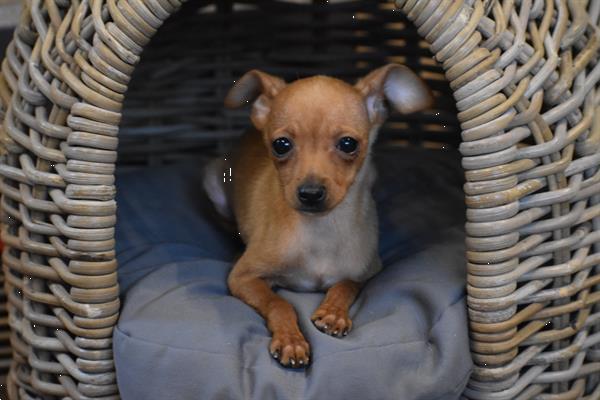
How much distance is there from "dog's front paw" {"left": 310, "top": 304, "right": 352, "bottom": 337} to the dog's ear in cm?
50

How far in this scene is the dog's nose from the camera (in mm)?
1807

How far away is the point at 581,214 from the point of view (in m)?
1.74

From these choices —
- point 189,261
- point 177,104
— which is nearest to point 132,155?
point 177,104

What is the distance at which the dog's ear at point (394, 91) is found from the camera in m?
1.96

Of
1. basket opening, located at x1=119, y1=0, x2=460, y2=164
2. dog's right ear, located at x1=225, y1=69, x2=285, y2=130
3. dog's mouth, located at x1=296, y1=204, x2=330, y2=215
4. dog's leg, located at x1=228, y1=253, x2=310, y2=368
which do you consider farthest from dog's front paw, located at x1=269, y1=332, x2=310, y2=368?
basket opening, located at x1=119, y1=0, x2=460, y2=164

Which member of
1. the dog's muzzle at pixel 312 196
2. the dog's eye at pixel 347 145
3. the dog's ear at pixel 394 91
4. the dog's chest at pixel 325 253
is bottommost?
the dog's chest at pixel 325 253

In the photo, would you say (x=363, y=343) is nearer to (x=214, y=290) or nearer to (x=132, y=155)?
(x=214, y=290)

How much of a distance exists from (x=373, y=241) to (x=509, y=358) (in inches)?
21.2

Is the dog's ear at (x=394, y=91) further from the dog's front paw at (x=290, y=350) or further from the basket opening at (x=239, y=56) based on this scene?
the basket opening at (x=239, y=56)

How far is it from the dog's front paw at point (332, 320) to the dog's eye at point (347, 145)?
36 centimetres

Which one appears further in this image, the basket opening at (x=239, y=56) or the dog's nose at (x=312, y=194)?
the basket opening at (x=239, y=56)

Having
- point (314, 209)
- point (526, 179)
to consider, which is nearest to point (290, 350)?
point (314, 209)

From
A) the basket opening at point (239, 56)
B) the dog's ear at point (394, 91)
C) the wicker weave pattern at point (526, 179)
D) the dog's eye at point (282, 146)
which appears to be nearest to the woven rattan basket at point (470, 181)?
the wicker weave pattern at point (526, 179)

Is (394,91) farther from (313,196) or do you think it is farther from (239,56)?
(239,56)
